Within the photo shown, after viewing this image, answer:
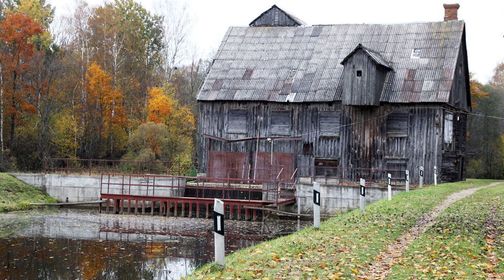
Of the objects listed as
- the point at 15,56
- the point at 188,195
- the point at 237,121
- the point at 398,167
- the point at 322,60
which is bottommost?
the point at 188,195

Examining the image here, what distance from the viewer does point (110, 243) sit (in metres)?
24.5

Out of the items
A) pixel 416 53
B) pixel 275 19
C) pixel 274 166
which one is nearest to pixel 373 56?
pixel 416 53

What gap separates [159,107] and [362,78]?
20.2 meters

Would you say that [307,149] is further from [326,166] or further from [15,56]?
[15,56]

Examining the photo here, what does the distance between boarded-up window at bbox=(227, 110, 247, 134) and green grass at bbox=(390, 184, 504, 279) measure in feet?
74.0

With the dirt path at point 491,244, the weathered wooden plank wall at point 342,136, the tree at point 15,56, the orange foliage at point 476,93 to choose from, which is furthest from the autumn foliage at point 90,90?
the dirt path at point 491,244

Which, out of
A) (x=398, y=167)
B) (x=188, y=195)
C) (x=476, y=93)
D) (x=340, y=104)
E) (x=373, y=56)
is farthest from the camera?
(x=476, y=93)

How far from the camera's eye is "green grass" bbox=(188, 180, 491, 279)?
11.0 meters

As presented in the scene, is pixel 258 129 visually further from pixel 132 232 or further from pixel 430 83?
pixel 132 232

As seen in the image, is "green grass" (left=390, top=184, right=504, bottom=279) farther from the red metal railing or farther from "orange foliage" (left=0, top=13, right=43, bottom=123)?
"orange foliage" (left=0, top=13, right=43, bottom=123)

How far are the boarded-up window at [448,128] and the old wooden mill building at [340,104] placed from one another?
0.12 metres

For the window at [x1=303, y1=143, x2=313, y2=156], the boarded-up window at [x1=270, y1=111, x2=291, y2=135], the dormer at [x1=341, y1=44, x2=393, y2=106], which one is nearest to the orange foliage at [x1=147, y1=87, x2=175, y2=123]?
the boarded-up window at [x1=270, y1=111, x2=291, y2=135]

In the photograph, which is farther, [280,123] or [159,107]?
[159,107]

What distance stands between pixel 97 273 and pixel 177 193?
1998 centimetres
